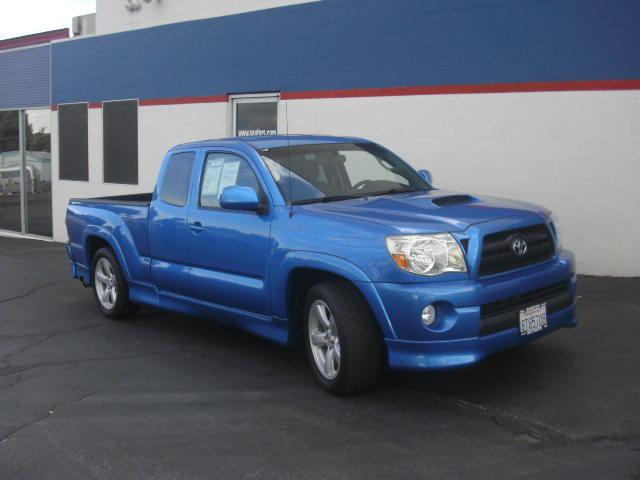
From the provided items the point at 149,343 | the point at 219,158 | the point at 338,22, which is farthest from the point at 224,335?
the point at 338,22

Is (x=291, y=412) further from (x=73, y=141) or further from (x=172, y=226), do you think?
(x=73, y=141)

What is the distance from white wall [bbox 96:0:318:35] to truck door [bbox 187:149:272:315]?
6.56 metres

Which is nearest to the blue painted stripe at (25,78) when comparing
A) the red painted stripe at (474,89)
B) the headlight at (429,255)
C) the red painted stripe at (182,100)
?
the red painted stripe at (182,100)

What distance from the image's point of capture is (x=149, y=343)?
7176mm

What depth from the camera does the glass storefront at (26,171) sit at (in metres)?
17.8

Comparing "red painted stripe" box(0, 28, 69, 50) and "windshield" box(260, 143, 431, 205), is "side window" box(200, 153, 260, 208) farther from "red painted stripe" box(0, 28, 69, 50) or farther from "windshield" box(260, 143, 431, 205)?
"red painted stripe" box(0, 28, 69, 50)

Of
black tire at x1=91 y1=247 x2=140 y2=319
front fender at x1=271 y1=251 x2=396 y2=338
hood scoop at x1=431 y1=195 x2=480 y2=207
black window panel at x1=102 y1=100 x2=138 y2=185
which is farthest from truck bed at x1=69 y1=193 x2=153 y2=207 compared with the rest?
black window panel at x1=102 y1=100 x2=138 y2=185

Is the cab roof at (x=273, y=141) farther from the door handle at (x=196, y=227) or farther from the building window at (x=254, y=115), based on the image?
the building window at (x=254, y=115)

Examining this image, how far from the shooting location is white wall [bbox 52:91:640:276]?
940cm

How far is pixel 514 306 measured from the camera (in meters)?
5.15

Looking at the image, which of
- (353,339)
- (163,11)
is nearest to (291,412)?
(353,339)

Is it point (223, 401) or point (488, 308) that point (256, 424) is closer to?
point (223, 401)

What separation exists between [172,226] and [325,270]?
2.04 metres

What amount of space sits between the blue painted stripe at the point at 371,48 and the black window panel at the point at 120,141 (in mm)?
287
